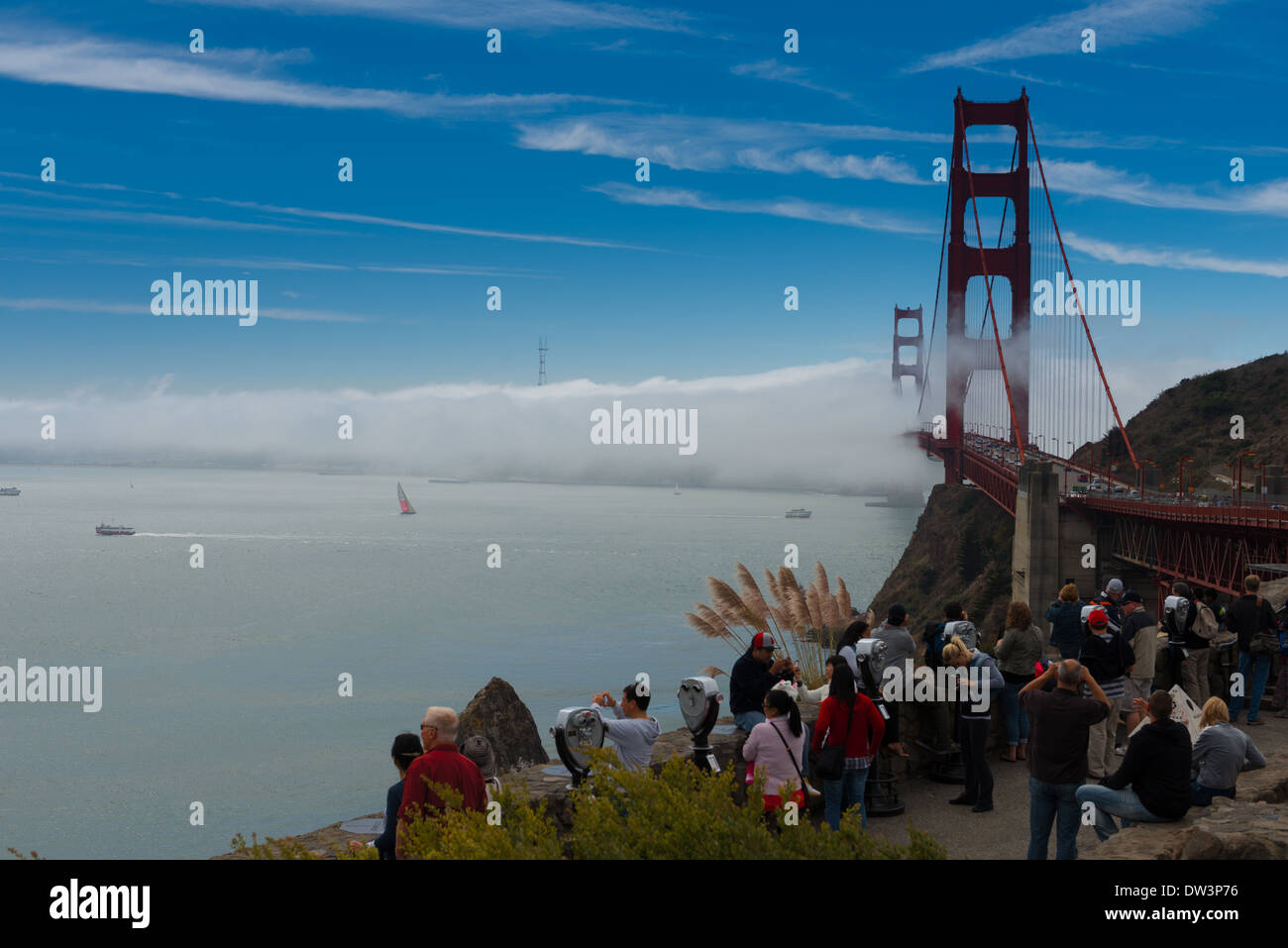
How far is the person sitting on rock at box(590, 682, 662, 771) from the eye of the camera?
749 cm

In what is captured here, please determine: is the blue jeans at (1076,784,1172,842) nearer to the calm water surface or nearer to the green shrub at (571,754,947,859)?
the green shrub at (571,754,947,859)

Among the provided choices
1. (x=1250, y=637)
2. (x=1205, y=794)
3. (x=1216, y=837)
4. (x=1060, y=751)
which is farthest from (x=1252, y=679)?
(x=1216, y=837)

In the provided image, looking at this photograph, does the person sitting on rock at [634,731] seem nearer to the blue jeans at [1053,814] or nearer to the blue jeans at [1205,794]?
→ the blue jeans at [1053,814]

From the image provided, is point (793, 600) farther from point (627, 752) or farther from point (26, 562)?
point (26, 562)

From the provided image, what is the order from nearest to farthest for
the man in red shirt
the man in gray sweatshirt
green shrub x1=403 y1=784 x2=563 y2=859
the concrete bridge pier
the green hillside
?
green shrub x1=403 y1=784 x2=563 y2=859 → the man in red shirt → the man in gray sweatshirt → the concrete bridge pier → the green hillside

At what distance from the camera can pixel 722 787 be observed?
243 inches

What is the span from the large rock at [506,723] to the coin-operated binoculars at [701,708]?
3806 centimetres

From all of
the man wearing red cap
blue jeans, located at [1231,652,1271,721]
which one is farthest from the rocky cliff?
the man wearing red cap

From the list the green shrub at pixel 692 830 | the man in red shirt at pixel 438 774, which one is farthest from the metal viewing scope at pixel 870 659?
the man in red shirt at pixel 438 774

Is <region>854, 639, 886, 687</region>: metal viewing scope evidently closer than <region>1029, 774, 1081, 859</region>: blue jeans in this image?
No

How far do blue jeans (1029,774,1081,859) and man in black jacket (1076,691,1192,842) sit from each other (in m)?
0.25

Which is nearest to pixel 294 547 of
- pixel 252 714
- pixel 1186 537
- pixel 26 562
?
pixel 26 562

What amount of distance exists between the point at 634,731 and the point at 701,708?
744mm

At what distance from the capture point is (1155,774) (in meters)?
6.90
